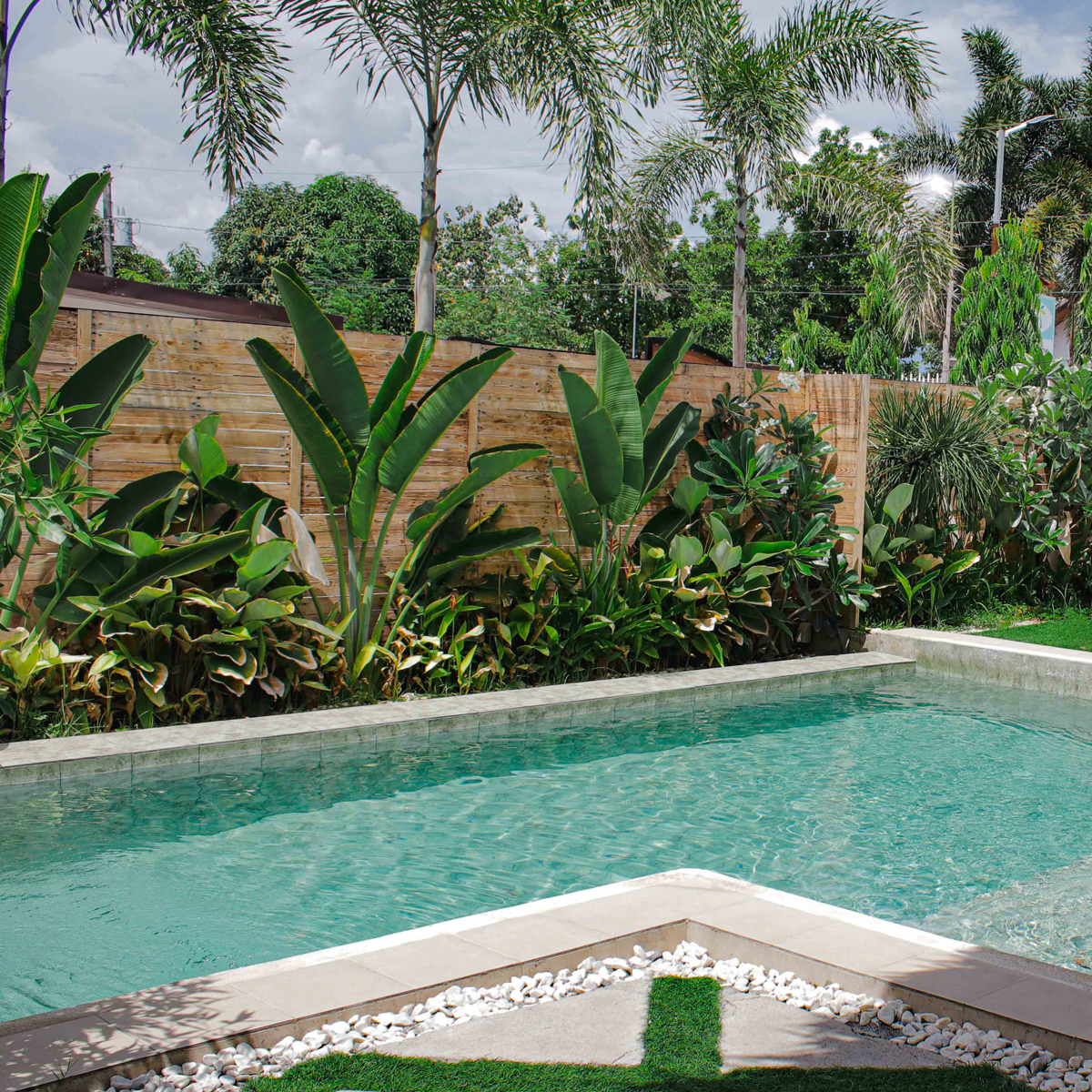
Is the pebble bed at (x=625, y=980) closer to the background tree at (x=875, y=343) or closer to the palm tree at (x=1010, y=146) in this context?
the background tree at (x=875, y=343)

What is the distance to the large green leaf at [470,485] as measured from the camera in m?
6.89

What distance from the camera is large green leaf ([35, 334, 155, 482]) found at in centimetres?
577

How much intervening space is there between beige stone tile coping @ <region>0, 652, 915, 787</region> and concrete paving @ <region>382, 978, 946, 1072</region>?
2994 mm

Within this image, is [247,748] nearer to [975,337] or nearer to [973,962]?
[973,962]

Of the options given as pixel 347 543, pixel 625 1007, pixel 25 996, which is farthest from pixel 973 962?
pixel 347 543

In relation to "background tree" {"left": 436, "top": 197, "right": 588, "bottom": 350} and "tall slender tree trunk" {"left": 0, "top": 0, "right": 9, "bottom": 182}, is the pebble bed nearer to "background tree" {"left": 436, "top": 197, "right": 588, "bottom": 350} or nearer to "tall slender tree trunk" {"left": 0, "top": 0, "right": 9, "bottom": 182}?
"tall slender tree trunk" {"left": 0, "top": 0, "right": 9, "bottom": 182}

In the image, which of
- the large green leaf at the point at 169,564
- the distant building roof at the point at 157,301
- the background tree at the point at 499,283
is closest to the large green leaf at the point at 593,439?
the distant building roof at the point at 157,301

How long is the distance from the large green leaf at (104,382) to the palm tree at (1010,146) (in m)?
35.2

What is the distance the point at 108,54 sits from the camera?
9570 millimetres

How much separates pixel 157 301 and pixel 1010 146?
3656 centimetres

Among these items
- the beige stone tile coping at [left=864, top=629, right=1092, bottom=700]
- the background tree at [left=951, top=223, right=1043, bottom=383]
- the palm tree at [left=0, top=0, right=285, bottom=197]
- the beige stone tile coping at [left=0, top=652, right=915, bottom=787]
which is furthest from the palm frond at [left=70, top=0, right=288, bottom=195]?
the background tree at [left=951, top=223, right=1043, bottom=383]

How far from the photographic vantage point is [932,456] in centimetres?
1008

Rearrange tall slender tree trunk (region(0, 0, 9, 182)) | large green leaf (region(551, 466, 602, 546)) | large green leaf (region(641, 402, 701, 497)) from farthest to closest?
large green leaf (region(641, 402, 701, 497)), tall slender tree trunk (region(0, 0, 9, 182)), large green leaf (region(551, 466, 602, 546))

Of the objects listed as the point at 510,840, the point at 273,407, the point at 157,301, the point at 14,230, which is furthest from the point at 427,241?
the point at 510,840
